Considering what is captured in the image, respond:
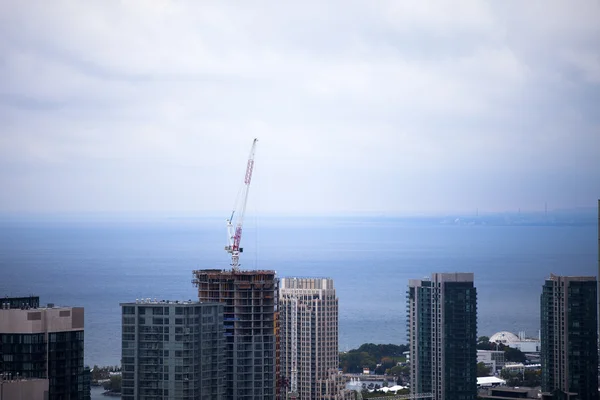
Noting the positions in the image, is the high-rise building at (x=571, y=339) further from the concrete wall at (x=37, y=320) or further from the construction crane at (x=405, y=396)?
the concrete wall at (x=37, y=320)

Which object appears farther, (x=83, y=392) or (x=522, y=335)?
(x=522, y=335)

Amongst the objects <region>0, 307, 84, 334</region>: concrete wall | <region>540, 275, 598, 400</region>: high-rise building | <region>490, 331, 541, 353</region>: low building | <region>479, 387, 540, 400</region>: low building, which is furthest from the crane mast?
<region>490, 331, 541, 353</region>: low building

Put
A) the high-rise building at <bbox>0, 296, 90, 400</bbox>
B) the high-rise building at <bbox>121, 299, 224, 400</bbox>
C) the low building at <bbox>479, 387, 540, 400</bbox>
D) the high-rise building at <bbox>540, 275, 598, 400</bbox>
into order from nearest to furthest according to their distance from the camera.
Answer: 1. the high-rise building at <bbox>0, 296, 90, 400</bbox>
2. the high-rise building at <bbox>121, 299, 224, 400</bbox>
3. the high-rise building at <bbox>540, 275, 598, 400</bbox>
4. the low building at <bbox>479, 387, 540, 400</bbox>

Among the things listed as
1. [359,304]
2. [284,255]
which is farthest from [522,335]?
[284,255]

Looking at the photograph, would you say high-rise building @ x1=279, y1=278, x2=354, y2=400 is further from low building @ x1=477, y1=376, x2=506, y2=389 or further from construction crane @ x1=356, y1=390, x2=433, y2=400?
low building @ x1=477, y1=376, x2=506, y2=389

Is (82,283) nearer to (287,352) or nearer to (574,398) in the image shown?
(287,352)
